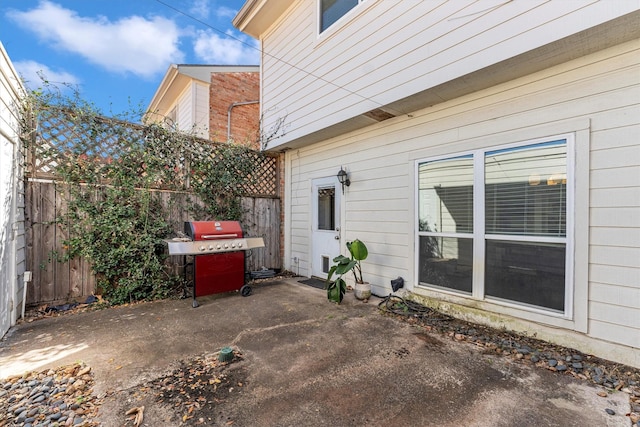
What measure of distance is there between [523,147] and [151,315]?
4941 mm

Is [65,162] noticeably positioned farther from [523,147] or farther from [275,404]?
[523,147]

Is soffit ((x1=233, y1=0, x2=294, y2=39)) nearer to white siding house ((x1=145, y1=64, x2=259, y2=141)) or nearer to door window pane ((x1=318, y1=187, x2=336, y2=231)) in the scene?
white siding house ((x1=145, y1=64, x2=259, y2=141))

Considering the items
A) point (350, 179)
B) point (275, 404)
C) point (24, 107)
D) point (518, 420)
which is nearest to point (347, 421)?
point (275, 404)

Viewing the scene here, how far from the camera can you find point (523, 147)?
3.00m

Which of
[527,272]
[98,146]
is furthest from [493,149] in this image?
[98,146]

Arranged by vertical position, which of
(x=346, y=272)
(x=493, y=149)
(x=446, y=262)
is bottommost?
(x=346, y=272)

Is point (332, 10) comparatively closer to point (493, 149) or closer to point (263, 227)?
point (493, 149)

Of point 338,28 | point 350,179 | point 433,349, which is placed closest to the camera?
point 433,349

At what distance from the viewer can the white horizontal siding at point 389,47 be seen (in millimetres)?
2523

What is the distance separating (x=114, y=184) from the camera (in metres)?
4.20

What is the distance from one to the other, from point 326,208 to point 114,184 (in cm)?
351

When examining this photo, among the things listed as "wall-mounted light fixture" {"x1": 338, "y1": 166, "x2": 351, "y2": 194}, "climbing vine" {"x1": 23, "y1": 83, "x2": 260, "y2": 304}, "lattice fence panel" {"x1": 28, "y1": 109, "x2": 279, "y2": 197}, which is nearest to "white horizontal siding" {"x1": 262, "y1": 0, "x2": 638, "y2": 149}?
"wall-mounted light fixture" {"x1": 338, "y1": 166, "x2": 351, "y2": 194}

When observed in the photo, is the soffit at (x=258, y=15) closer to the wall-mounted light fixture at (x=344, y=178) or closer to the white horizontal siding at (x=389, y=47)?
the white horizontal siding at (x=389, y=47)

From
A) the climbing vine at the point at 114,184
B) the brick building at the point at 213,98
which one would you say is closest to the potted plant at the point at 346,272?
the climbing vine at the point at 114,184
